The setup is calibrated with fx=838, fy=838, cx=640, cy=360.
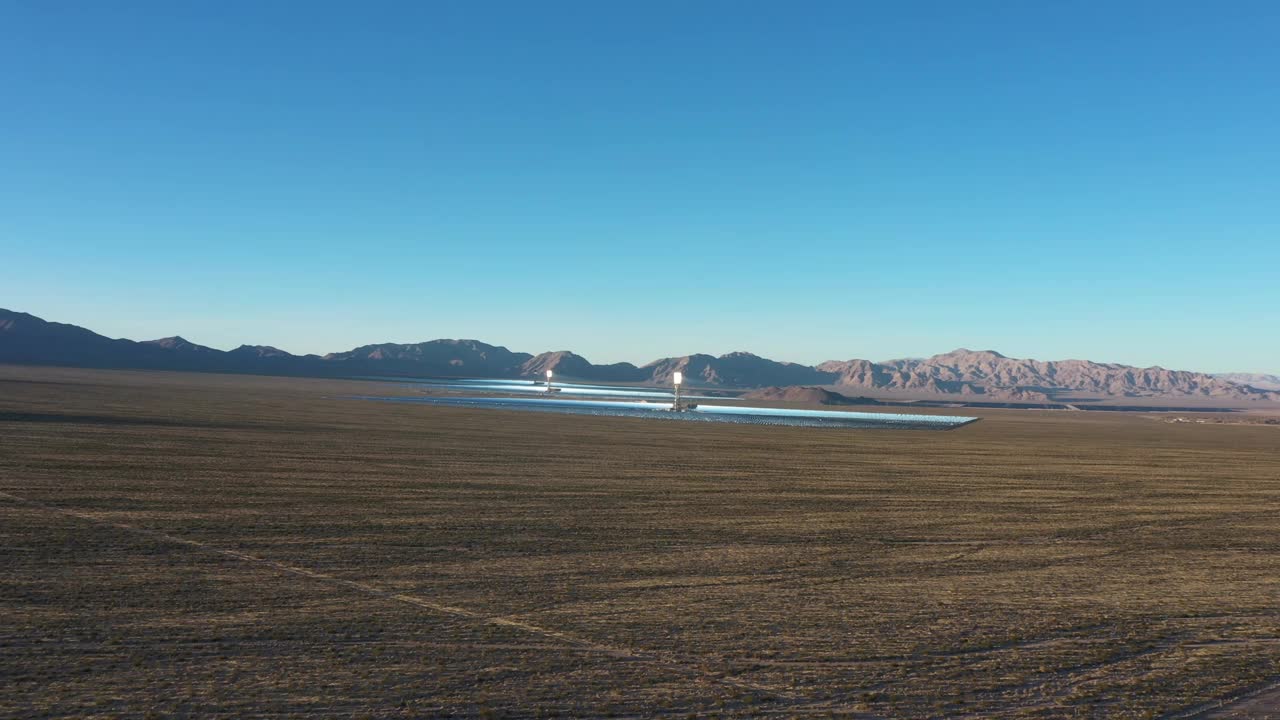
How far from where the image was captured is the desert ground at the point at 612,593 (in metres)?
9.19

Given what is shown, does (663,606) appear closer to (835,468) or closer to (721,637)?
(721,637)

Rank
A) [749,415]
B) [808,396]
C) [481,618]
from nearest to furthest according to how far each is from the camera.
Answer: [481,618] → [749,415] → [808,396]

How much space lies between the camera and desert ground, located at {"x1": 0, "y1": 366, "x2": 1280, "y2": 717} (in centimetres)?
919

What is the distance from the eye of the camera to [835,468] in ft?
112

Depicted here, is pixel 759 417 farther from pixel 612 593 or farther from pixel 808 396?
pixel 612 593

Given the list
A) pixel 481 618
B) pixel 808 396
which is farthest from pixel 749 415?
pixel 481 618

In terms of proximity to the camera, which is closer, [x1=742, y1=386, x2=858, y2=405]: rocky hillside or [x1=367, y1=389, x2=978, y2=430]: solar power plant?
[x1=367, y1=389, x2=978, y2=430]: solar power plant

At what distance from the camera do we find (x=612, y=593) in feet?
43.4

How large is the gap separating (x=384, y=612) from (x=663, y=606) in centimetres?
402

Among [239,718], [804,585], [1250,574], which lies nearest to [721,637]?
[804,585]

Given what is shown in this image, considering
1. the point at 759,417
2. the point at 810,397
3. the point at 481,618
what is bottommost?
the point at 481,618

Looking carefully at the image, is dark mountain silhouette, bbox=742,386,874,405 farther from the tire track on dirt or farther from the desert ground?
the tire track on dirt

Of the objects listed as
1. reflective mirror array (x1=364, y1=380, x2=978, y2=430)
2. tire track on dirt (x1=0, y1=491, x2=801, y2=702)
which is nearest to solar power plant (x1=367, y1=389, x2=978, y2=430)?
reflective mirror array (x1=364, y1=380, x2=978, y2=430)

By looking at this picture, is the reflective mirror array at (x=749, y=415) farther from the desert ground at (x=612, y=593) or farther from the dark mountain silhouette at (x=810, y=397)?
the desert ground at (x=612, y=593)
